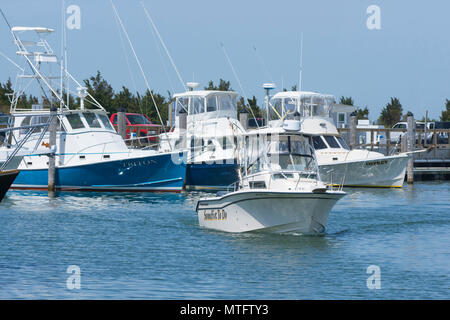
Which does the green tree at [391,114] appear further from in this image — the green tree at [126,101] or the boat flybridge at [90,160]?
the boat flybridge at [90,160]

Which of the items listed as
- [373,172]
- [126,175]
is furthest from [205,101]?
[373,172]

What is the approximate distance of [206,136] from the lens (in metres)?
38.4

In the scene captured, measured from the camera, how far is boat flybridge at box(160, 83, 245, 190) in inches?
1459

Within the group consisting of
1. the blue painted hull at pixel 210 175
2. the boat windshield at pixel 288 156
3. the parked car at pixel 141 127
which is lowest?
the blue painted hull at pixel 210 175

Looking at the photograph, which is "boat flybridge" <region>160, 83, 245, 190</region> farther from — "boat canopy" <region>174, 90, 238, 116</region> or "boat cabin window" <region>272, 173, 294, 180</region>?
"boat cabin window" <region>272, 173, 294, 180</region>

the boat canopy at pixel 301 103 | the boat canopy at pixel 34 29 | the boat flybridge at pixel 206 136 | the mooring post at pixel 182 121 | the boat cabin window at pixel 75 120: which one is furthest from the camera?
the boat canopy at pixel 301 103

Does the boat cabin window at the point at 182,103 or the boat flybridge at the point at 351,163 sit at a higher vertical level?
the boat cabin window at the point at 182,103

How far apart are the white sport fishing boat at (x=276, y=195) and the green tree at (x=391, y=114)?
170 ft

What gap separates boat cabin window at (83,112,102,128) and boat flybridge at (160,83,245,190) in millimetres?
3218

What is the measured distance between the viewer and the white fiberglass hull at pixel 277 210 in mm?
19531

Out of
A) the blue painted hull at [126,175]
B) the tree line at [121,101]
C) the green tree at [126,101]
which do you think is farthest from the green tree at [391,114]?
the blue painted hull at [126,175]

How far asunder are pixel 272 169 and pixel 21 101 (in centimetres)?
4752

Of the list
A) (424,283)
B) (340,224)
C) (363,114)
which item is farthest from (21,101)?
(424,283)

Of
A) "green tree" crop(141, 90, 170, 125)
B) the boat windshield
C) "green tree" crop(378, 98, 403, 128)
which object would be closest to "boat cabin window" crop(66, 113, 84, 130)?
the boat windshield
